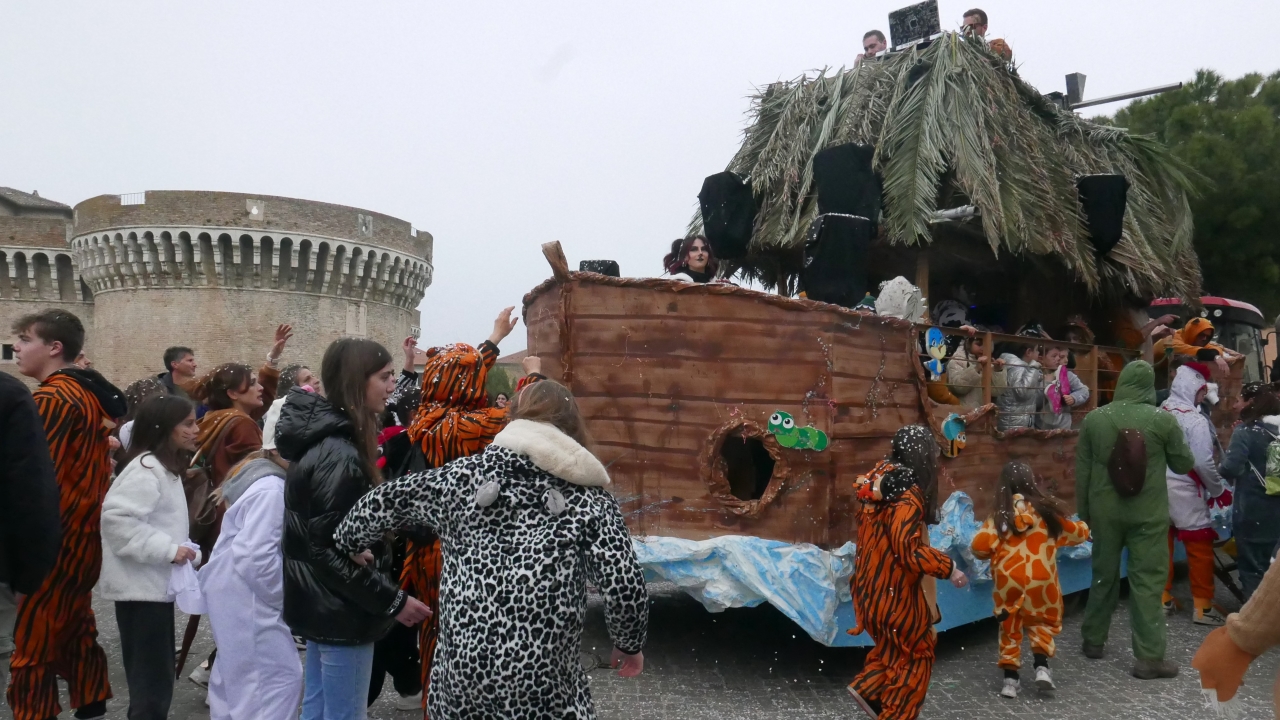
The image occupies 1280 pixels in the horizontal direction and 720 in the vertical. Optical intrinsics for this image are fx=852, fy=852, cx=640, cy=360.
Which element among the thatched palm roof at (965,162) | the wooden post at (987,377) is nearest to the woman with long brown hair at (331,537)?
the wooden post at (987,377)

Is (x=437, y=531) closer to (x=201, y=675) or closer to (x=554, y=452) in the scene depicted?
(x=554, y=452)

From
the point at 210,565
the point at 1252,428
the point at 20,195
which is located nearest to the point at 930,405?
the point at 1252,428

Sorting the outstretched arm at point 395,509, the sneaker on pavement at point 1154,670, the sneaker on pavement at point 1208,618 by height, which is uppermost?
the outstretched arm at point 395,509

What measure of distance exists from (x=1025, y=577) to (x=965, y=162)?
11.3 ft

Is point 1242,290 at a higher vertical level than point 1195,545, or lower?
higher

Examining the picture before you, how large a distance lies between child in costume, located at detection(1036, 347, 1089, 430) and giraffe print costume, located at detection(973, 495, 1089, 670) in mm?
1990

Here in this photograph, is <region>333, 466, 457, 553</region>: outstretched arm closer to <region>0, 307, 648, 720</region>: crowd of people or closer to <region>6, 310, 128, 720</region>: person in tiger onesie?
<region>0, 307, 648, 720</region>: crowd of people

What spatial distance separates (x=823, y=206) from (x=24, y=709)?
5.96 meters

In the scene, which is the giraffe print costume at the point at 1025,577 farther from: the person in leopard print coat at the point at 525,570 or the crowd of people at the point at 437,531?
the person in leopard print coat at the point at 525,570

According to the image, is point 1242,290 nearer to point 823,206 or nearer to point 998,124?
point 998,124

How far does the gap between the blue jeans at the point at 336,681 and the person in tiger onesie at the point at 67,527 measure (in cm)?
145

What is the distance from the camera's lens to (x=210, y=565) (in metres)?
3.49

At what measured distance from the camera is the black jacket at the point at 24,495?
2727 millimetres

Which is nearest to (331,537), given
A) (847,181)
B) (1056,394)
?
(847,181)
